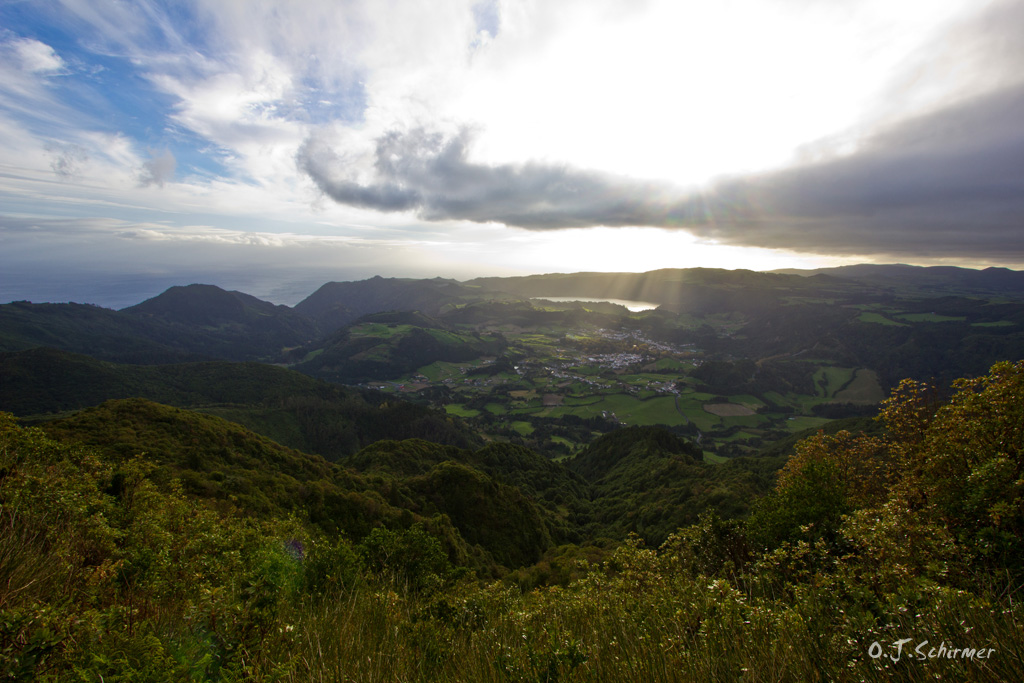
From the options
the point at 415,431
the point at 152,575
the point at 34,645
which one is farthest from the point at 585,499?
the point at 34,645

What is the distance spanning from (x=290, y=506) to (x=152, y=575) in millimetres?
22061

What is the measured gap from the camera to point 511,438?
97250 mm

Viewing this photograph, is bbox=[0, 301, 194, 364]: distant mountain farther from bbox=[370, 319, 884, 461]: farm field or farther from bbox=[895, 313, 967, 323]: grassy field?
bbox=[895, 313, 967, 323]: grassy field

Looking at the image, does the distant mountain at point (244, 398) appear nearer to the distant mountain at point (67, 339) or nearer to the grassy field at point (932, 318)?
the distant mountain at point (67, 339)

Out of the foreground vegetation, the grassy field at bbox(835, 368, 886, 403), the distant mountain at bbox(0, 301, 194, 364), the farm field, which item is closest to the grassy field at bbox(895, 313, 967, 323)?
the farm field

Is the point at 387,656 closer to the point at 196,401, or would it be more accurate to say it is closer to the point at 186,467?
the point at 186,467

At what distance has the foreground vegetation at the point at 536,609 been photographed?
A: 10.5 feet
